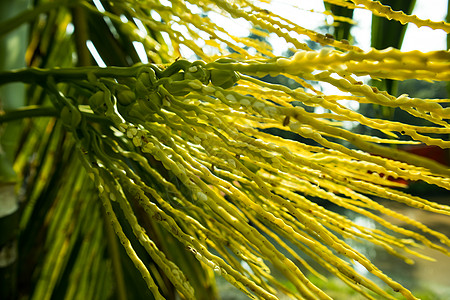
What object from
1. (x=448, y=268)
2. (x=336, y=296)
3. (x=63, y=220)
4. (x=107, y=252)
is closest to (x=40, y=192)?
(x=63, y=220)

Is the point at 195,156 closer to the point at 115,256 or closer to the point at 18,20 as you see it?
the point at 18,20

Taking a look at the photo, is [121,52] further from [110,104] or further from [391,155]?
[391,155]

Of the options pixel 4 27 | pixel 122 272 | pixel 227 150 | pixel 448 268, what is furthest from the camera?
pixel 448 268

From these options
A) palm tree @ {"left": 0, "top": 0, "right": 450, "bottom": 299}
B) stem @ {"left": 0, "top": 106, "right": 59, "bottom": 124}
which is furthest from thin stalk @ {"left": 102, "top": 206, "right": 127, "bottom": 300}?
stem @ {"left": 0, "top": 106, "right": 59, "bottom": 124}

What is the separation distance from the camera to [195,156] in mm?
533

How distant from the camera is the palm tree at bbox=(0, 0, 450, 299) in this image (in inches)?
13.2

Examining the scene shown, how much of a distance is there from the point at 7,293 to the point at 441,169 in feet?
2.29

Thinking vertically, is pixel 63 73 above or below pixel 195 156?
above

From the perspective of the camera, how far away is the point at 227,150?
0.40 meters

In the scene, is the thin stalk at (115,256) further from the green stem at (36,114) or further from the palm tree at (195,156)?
the green stem at (36,114)

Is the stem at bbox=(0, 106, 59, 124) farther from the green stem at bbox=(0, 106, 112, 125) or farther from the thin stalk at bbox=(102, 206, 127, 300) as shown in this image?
the thin stalk at bbox=(102, 206, 127, 300)

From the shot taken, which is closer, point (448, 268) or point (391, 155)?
point (391, 155)

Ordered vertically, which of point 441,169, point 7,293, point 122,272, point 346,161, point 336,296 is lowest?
point 336,296

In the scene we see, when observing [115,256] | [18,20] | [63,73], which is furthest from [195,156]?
[115,256]
